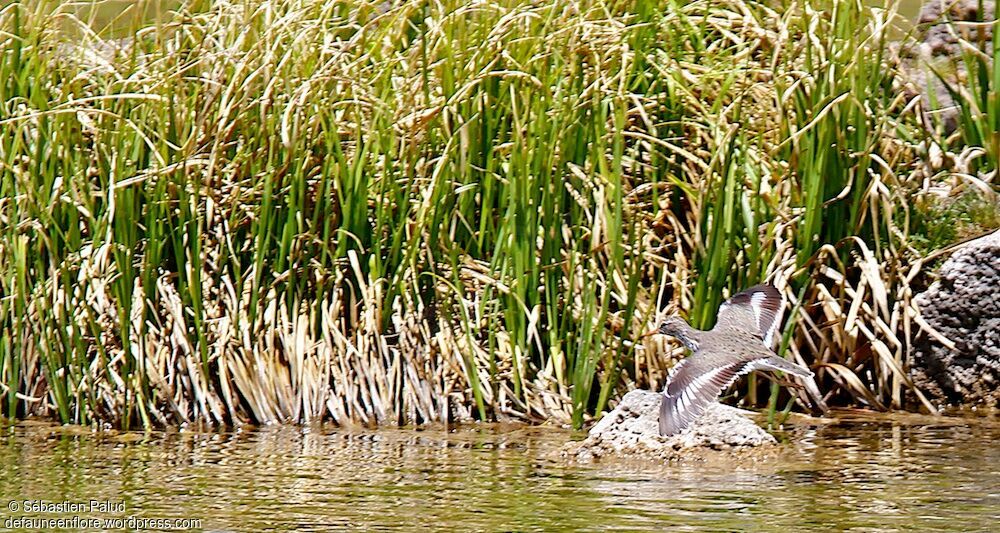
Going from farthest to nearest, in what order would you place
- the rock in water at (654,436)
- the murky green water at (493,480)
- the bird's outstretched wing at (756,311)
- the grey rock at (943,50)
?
1. the grey rock at (943,50)
2. the bird's outstretched wing at (756,311)
3. the rock in water at (654,436)
4. the murky green water at (493,480)

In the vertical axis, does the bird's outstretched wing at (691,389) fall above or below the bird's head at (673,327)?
below

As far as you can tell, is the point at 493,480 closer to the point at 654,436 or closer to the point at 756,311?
the point at 654,436

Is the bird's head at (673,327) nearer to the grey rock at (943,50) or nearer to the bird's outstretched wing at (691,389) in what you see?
the bird's outstretched wing at (691,389)

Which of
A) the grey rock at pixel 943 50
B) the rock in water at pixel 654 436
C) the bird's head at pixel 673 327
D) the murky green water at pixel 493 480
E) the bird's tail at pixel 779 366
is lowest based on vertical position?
the murky green water at pixel 493 480

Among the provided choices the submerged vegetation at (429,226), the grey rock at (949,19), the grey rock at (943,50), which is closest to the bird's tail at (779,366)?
the submerged vegetation at (429,226)

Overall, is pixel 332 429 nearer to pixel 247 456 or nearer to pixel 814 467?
pixel 247 456

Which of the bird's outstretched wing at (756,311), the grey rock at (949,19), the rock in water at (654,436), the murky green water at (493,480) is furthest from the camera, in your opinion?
the grey rock at (949,19)

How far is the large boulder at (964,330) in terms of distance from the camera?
629 cm

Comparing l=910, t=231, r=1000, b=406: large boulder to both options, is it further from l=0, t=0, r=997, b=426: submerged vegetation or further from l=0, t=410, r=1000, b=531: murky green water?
l=0, t=410, r=1000, b=531: murky green water

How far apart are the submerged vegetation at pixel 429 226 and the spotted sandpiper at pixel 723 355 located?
386 mm

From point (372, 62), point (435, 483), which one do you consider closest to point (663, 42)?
point (372, 62)

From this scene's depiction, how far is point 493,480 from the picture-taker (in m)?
5.01

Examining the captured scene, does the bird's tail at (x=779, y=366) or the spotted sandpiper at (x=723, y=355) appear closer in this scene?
the spotted sandpiper at (x=723, y=355)

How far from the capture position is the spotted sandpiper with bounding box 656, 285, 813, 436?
481 cm
